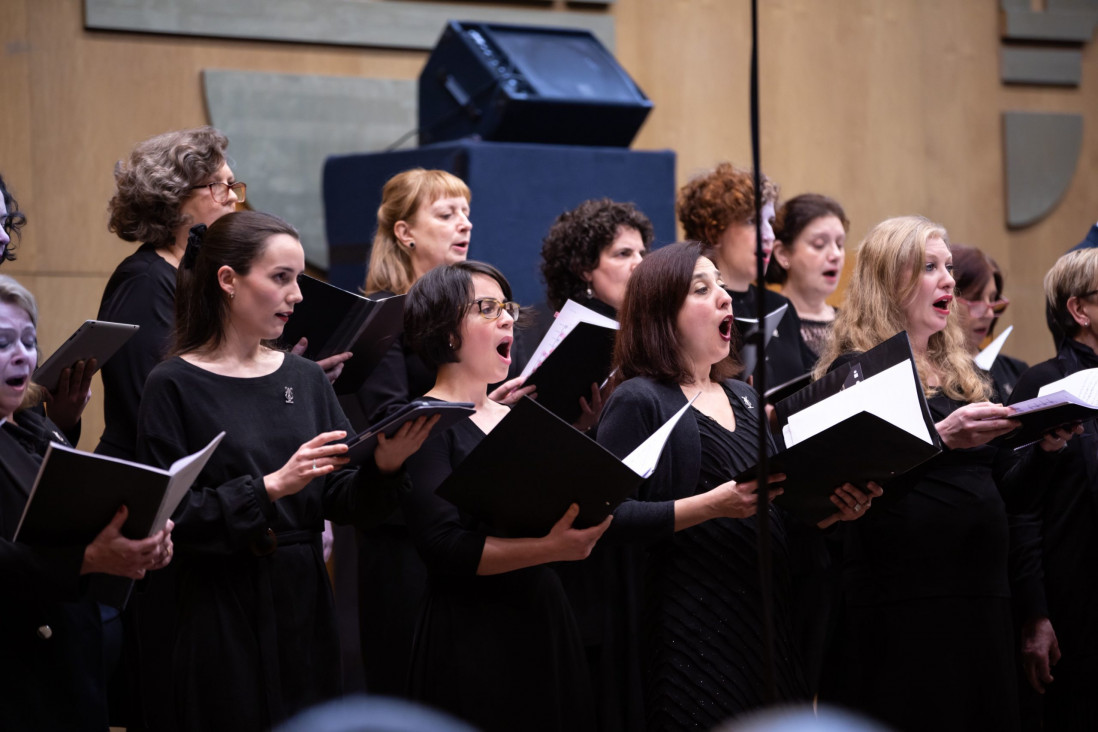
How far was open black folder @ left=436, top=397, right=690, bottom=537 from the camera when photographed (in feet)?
6.40

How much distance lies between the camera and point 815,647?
301 cm

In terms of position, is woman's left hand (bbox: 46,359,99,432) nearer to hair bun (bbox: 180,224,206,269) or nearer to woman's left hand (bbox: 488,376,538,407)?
hair bun (bbox: 180,224,206,269)

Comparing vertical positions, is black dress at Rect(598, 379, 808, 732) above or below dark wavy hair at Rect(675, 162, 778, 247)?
below

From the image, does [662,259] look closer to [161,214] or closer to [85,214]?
[161,214]

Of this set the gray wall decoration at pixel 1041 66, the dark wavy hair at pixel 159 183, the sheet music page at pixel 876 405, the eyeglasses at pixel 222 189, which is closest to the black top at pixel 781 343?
the sheet music page at pixel 876 405

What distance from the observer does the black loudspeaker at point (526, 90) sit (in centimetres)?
438

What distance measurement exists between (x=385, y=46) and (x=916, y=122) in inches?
97.7

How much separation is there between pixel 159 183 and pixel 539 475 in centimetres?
121

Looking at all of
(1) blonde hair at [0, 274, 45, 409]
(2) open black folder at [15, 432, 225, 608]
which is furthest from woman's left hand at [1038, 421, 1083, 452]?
(1) blonde hair at [0, 274, 45, 409]

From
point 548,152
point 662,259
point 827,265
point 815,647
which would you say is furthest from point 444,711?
point 548,152

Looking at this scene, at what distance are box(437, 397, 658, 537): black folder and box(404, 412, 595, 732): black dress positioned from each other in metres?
0.08

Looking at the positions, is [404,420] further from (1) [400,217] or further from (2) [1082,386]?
(1) [400,217]

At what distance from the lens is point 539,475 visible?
2.03 meters

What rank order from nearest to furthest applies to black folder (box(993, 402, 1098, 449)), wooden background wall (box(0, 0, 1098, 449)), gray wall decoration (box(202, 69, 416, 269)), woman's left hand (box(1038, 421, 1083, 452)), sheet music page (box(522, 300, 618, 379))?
black folder (box(993, 402, 1098, 449))
woman's left hand (box(1038, 421, 1083, 452))
sheet music page (box(522, 300, 618, 379))
wooden background wall (box(0, 0, 1098, 449))
gray wall decoration (box(202, 69, 416, 269))
